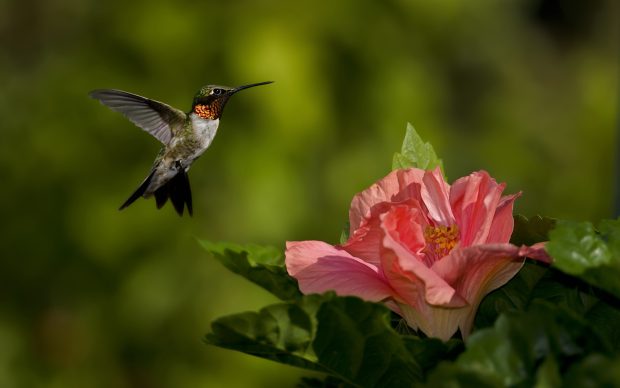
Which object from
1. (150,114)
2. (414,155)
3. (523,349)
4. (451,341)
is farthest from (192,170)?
(523,349)

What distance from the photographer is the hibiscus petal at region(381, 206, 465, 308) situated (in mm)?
732

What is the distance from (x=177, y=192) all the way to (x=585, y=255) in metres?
0.91

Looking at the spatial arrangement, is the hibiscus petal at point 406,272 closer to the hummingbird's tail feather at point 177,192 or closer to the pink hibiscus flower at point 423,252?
the pink hibiscus flower at point 423,252

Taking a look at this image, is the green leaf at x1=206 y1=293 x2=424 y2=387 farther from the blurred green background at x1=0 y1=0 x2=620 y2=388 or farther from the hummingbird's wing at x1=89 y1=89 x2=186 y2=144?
the blurred green background at x1=0 y1=0 x2=620 y2=388

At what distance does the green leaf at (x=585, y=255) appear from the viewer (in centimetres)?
66

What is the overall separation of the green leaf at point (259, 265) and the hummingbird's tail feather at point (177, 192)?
59 centimetres

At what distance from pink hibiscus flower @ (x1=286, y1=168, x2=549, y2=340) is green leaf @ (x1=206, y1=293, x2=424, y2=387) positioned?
0.06 meters

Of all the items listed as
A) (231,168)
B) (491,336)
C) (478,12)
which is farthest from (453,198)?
(478,12)

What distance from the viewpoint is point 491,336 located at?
614 millimetres

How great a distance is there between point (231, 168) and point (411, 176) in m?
2.26

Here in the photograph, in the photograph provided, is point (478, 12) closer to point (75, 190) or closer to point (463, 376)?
point (75, 190)

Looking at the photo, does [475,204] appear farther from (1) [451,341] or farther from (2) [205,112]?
(2) [205,112]

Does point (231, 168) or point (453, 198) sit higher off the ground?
point (453, 198)

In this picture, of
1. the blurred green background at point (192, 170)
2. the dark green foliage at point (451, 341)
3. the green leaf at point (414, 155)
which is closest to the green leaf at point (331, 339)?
the dark green foliage at point (451, 341)
